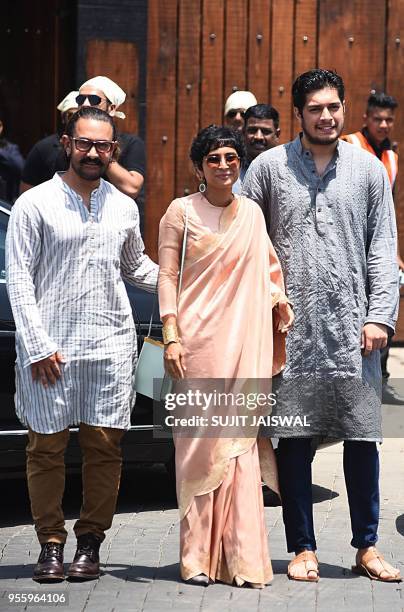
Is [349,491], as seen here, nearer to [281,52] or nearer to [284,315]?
[284,315]

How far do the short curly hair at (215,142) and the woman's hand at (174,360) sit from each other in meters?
0.71

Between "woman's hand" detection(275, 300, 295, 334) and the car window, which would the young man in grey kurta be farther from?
the car window

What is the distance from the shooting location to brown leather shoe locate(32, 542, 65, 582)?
5.56 m

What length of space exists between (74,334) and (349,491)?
123cm

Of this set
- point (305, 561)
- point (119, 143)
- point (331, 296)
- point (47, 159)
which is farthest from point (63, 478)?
point (47, 159)

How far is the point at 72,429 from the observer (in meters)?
6.61

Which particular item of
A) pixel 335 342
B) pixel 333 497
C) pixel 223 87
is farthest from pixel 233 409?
pixel 223 87

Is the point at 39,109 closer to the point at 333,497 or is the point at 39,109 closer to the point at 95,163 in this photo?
the point at 333,497

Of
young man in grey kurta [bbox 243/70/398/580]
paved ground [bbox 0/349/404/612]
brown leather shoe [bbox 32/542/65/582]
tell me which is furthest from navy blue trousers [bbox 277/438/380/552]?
brown leather shoe [bbox 32/542/65/582]

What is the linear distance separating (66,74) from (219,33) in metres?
1.15

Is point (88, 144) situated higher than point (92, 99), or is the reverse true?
point (92, 99)

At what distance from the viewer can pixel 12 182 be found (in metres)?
9.91

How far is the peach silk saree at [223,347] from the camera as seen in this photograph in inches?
219

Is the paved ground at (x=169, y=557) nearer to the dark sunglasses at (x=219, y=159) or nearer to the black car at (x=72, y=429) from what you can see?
the black car at (x=72, y=429)
